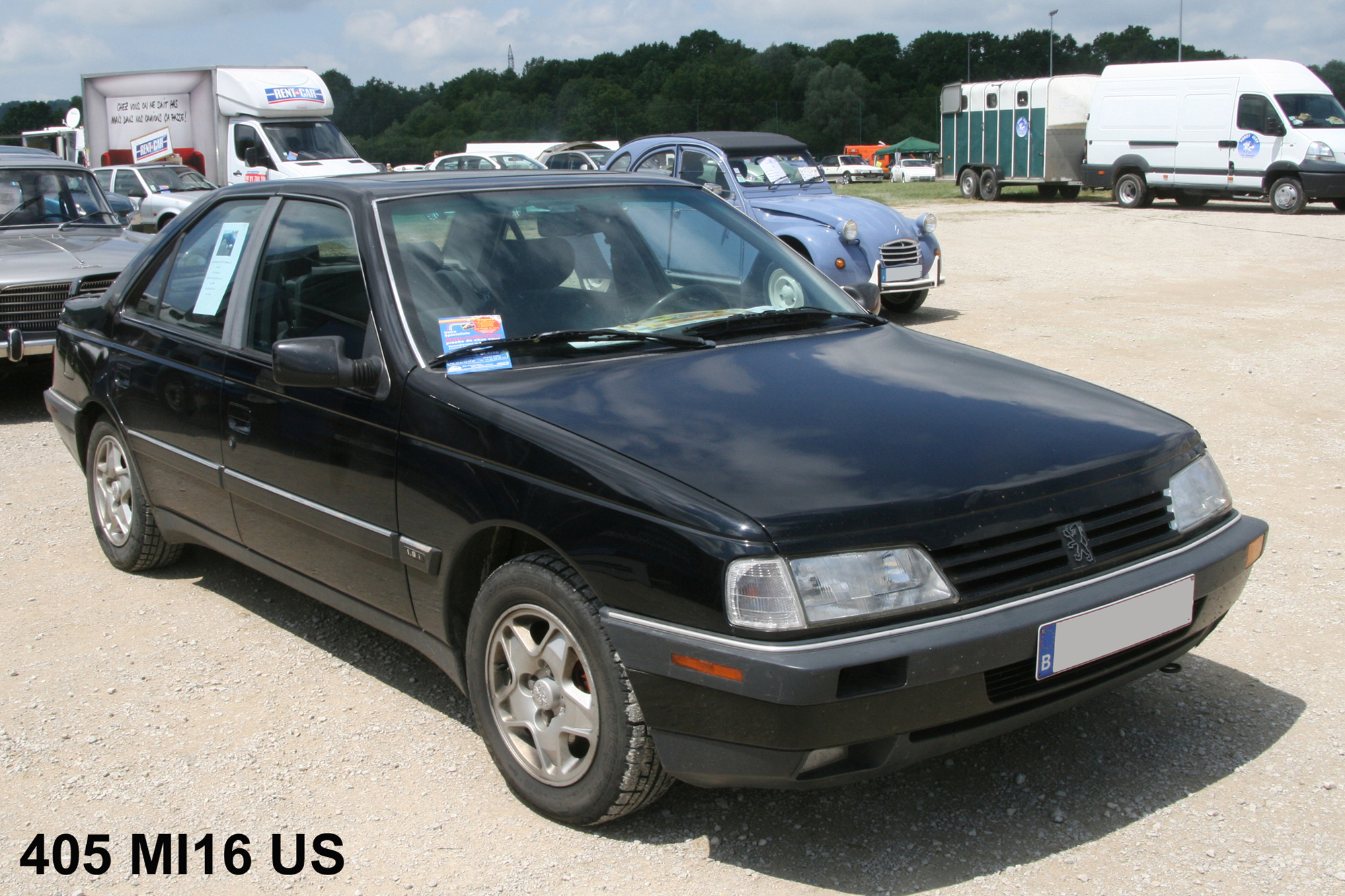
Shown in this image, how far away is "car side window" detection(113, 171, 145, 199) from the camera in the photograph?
18.8m

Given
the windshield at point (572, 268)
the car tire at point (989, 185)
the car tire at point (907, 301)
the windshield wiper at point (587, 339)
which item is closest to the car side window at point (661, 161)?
the car tire at point (907, 301)

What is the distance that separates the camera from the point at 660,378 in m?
3.05

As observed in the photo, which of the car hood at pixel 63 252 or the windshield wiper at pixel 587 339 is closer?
the windshield wiper at pixel 587 339

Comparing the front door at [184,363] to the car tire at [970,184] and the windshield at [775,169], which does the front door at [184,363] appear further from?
the car tire at [970,184]

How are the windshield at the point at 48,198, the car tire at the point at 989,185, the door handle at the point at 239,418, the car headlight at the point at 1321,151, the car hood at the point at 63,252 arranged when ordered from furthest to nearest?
1. the car tire at the point at 989,185
2. the car headlight at the point at 1321,151
3. the windshield at the point at 48,198
4. the car hood at the point at 63,252
5. the door handle at the point at 239,418

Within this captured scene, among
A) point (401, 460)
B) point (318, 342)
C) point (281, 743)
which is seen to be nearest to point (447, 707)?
point (281, 743)

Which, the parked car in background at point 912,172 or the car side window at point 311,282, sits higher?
the car side window at point 311,282

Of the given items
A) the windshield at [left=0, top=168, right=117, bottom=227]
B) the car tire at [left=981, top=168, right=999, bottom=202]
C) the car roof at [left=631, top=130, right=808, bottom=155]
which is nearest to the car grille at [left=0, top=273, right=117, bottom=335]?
the windshield at [left=0, top=168, right=117, bottom=227]

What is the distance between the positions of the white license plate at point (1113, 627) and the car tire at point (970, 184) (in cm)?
2911

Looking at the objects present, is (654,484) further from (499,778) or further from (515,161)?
(515,161)

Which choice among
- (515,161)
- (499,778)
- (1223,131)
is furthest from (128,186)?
(1223,131)

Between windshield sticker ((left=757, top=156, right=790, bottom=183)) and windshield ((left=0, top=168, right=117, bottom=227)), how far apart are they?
5.84 meters

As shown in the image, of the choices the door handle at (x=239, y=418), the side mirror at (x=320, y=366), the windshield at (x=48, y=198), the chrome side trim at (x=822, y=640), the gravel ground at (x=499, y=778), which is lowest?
the gravel ground at (x=499, y=778)

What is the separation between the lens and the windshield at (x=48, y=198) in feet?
29.0
